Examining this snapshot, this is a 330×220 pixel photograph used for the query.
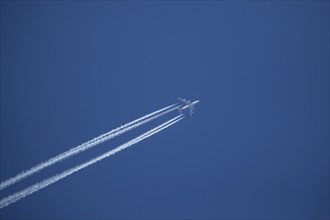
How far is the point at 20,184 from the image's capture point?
5541 cm

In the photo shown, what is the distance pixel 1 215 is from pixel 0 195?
245 inches

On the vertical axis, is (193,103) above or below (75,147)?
above

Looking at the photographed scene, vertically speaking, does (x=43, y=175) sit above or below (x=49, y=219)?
above

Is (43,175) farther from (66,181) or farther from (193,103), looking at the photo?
(193,103)

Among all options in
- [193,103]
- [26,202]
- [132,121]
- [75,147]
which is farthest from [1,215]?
[193,103]

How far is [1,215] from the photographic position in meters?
59.0

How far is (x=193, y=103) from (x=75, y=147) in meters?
16.4

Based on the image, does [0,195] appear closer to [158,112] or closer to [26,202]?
[26,202]

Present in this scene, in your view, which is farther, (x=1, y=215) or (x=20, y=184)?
(x=1, y=215)

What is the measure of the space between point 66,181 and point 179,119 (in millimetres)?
17662

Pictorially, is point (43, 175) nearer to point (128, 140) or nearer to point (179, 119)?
point (128, 140)

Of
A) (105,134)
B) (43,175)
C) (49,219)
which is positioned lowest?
(49,219)

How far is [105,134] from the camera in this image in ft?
185

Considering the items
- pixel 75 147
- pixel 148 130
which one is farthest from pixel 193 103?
pixel 75 147
